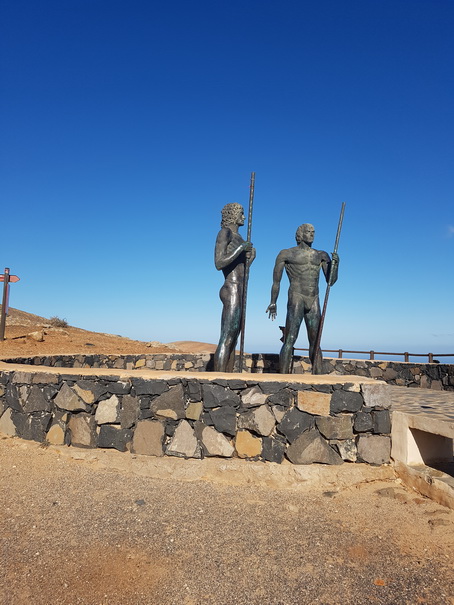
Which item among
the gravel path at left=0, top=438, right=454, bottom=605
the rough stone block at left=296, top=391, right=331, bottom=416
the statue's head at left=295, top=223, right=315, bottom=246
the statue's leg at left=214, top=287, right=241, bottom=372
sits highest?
the statue's head at left=295, top=223, right=315, bottom=246

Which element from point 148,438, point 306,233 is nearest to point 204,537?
point 148,438

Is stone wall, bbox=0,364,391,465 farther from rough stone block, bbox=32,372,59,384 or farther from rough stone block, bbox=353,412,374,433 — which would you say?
rough stone block, bbox=32,372,59,384

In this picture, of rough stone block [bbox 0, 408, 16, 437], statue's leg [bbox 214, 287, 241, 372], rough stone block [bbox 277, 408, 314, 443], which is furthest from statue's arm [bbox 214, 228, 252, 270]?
rough stone block [bbox 0, 408, 16, 437]

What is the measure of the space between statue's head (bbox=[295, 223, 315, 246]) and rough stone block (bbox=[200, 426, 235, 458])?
3.67 meters

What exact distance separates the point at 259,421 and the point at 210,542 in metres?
1.47

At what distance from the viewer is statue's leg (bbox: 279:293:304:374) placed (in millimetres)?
6711

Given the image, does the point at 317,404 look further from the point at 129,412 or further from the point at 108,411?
the point at 108,411

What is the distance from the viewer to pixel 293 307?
671 cm

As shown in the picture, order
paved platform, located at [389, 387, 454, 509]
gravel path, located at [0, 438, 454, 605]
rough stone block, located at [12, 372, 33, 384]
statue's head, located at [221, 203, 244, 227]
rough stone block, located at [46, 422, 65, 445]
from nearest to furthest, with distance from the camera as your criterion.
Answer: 1. gravel path, located at [0, 438, 454, 605]
2. paved platform, located at [389, 387, 454, 509]
3. rough stone block, located at [46, 422, 65, 445]
4. rough stone block, located at [12, 372, 33, 384]
5. statue's head, located at [221, 203, 244, 227]

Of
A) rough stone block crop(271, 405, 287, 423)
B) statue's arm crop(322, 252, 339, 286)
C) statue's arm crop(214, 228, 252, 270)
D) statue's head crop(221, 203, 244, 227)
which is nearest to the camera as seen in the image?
rough stone block crop(271, 405, 287, 423)

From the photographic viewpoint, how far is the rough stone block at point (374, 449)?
4.20m

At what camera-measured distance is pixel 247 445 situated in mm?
4215

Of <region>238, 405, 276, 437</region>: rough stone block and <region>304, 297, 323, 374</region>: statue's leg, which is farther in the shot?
<region>304, 297, 323, 374</region>: statue's leg

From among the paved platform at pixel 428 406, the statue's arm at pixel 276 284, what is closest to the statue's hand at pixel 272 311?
the statue's arm at pixel 276 284
